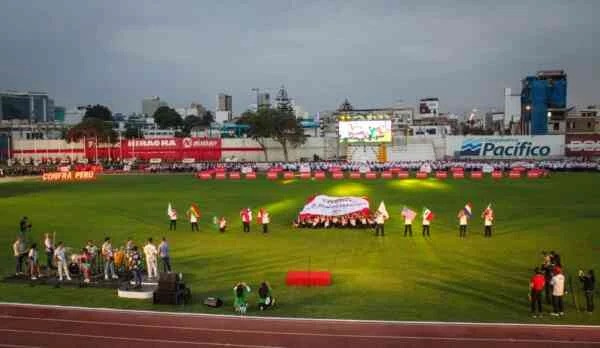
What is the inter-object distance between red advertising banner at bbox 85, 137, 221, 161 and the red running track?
77280 mm

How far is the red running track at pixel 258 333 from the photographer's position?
12.2 meters

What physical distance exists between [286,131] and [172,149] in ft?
70.4

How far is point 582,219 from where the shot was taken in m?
28.5

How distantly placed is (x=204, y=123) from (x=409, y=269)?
163m

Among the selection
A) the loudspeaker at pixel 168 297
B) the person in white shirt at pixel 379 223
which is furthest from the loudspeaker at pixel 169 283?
the person in white shirt at pixel 379 223

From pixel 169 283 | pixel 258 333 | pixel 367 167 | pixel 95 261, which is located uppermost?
pixel 367 167

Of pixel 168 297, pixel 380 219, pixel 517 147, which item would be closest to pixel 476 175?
pixel 517 147

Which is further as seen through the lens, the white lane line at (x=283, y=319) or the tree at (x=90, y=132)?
the tree at (x=90, y=132)

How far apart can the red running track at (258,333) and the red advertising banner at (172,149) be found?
7728 cm

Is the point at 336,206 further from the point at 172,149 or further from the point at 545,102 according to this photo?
the point at 545,102

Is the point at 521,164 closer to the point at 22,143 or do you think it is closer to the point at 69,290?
the point at 69,290

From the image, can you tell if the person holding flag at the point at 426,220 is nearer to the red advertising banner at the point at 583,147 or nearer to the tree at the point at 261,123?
the tree at the point at 261,123

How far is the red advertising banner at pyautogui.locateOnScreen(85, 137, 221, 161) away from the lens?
9038 centimetres

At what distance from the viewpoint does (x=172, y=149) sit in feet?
298
